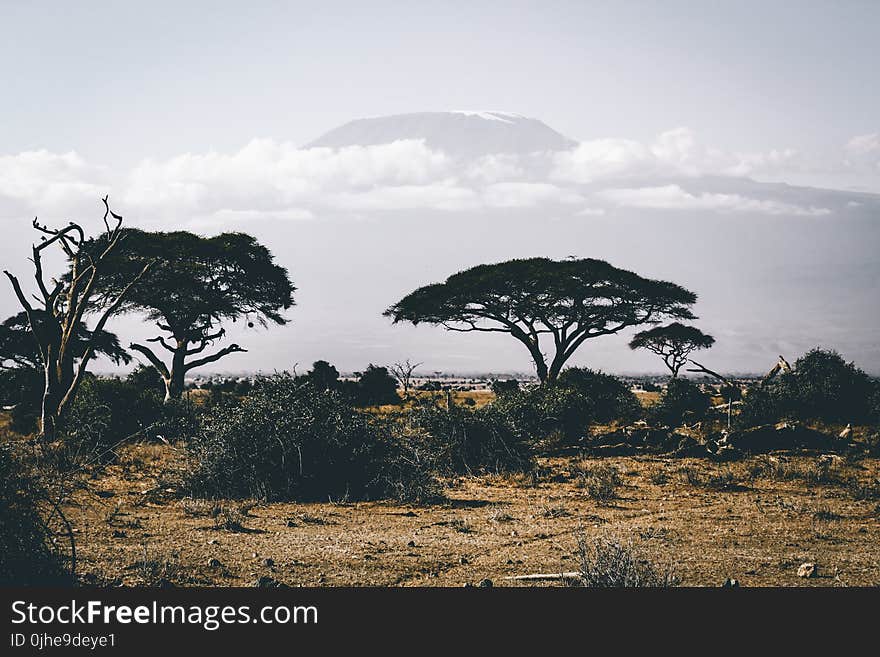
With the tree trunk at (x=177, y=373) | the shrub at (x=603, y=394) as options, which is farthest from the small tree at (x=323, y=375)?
the shrub at (x=603, y=394)

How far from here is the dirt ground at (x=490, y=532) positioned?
750 cm

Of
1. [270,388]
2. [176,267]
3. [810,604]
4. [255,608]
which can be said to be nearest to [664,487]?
[270,388]

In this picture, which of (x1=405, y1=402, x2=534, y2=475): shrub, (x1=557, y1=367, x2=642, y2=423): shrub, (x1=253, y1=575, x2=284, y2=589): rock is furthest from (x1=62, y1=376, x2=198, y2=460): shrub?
(x1=253, y1=575, x2=284, y2=589): rock

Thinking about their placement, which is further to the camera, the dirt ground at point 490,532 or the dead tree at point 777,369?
the dead tree at point 777,369

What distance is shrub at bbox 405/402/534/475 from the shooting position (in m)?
17.3

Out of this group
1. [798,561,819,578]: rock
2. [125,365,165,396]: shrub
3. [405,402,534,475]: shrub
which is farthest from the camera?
[125,365,165,396]: shrub

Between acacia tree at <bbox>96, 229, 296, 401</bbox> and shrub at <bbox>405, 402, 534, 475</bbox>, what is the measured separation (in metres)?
18.3

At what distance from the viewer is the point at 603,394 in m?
28.5

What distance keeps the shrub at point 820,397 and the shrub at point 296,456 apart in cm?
1353

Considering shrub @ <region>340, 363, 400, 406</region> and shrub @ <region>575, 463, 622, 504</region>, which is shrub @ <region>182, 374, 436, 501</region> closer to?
shrub @ <region>575, 463, 622, 504</region>

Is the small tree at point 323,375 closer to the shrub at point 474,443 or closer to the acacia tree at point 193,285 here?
the acacia tree at point 193,285

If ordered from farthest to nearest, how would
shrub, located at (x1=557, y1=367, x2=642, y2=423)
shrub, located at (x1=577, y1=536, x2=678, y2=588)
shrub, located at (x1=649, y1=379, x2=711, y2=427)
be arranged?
shrub, located at (x1=557, y1=367, x2=642, y2=423) → shrub, located at (x1=649, y1=379, x2=711, y2=427) → shrub, located at (x1=577, y1=536, x2=678, y2=588)

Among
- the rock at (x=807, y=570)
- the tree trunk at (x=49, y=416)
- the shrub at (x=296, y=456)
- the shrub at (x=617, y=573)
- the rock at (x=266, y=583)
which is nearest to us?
the shrub at (x=617, y=573)

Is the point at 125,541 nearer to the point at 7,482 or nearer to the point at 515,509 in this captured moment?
the point at 7,482
